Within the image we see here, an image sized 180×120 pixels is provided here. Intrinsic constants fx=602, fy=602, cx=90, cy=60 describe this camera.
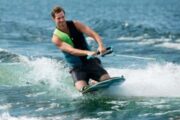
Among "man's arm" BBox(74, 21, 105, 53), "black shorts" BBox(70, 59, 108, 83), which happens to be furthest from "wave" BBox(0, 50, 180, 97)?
"man's arm" BBox(74, 21, 105, 53)

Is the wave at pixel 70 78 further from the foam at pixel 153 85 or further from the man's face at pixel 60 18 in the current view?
the man's face at pixel 60 18

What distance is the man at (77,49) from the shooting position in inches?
543

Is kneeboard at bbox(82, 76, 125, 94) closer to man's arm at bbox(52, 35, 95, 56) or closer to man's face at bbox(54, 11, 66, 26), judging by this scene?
man's arm at bbox(52, 35, 95, 56)

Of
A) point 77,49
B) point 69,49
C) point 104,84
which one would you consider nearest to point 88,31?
point 77,49

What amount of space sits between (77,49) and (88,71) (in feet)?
2.36

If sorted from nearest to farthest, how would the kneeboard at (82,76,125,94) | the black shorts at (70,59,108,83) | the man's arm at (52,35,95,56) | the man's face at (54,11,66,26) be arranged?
the man's face at (54,11,66,26) → the man's arm at (52,35,95,56) → the kneeboard at (82,76,125,94) → the black shorts at (70,59,108,83)

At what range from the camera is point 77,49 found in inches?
539

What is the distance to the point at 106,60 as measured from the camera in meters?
A: 20.7

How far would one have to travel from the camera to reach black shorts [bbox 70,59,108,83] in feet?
46.2

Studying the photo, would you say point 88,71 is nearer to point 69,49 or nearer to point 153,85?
point 69,49

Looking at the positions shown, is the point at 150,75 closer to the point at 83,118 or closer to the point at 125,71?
the point at 125,71

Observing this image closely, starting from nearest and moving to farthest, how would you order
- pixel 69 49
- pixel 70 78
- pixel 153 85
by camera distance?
pixel 69 49, pixel 153 85, pixel 70 78

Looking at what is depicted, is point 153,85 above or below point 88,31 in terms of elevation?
below

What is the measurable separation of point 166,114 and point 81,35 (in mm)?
3056
